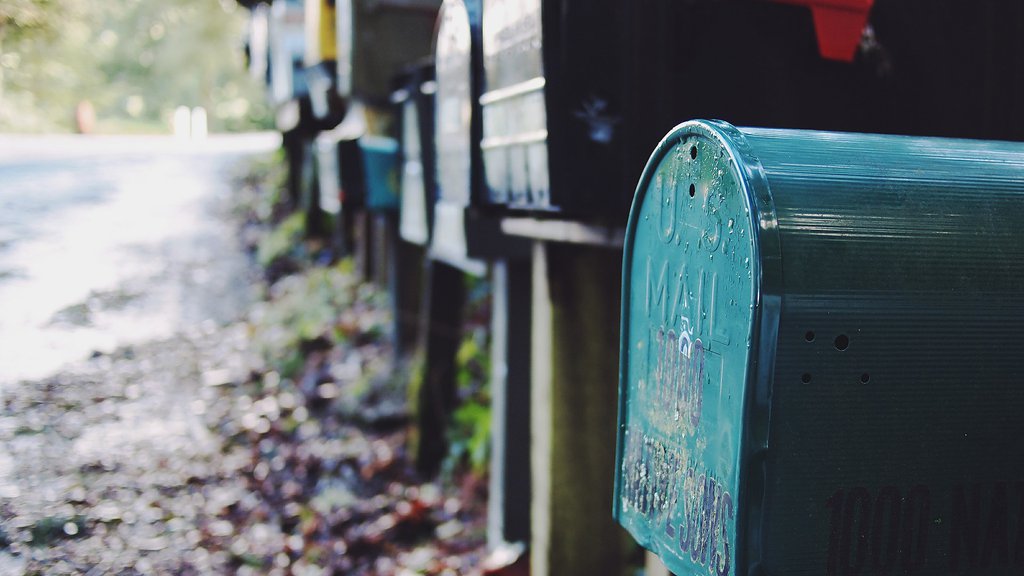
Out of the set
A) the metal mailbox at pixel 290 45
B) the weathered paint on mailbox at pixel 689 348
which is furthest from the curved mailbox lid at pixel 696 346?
the metal mailbox at pixel 290 45

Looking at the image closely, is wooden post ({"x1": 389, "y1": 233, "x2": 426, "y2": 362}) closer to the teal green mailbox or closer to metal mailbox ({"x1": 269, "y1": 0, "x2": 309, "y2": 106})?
metal mailbox ({"x1": 269, "y1": 0, "x2": 309, "y2": 106})

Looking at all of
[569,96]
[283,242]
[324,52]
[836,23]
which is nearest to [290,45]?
[283,242]

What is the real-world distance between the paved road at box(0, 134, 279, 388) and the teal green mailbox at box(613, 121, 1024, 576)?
288 centimetres

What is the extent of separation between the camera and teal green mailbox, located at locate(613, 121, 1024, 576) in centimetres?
138

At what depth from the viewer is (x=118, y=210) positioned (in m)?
8.46

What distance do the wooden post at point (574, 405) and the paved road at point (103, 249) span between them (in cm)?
201

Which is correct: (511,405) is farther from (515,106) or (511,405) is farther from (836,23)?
(836,23)

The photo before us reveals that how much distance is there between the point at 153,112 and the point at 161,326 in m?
2.86

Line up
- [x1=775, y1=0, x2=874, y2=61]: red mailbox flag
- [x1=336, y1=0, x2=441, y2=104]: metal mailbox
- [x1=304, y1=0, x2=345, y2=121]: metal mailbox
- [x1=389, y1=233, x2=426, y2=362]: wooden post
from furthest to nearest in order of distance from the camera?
1. [x1=304, y1=0, x2=345, y2=121]: metal mailbox
2. [x1=389, y1=233, x2=426, y2=362]: wooden post
3. [x1=336, y1=0, x2=441, y2=104]: metal mailbox
4. [x1=775, y1=0, x2=874, y2=61]: red mailbox flag

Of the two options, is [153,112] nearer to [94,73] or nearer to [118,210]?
[118,210]

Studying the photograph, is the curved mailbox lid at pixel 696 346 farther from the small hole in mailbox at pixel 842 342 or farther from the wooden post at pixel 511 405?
the wooden post at pixel 511 405

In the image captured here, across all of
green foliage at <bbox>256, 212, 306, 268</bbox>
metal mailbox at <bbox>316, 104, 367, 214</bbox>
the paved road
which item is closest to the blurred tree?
the paved road

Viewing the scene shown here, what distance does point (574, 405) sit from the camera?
324 cm

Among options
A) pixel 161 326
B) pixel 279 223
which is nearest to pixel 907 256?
pixel 161 326
